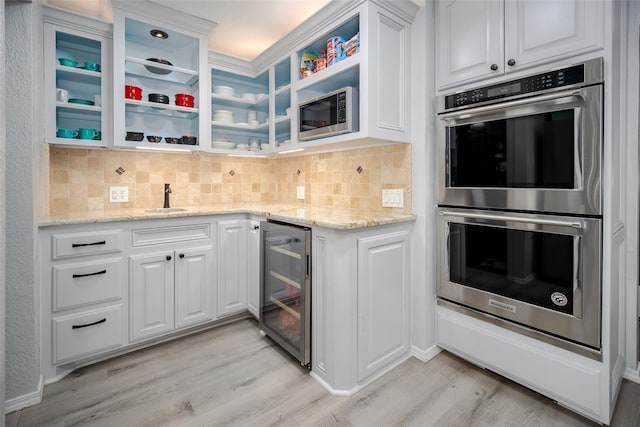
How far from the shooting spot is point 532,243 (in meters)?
1.62

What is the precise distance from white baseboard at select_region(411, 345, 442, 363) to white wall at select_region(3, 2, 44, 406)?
2157 millimetres

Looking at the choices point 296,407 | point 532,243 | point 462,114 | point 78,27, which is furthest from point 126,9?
point 532,243

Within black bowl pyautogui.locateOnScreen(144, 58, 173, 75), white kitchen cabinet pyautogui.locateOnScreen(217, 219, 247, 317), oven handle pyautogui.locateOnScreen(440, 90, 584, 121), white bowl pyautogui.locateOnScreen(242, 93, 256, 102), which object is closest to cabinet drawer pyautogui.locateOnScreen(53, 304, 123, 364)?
white kitchen cabinet pyautogui.locateOnScreen(217, 219, 247, 317)

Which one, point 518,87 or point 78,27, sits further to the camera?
point 78,27

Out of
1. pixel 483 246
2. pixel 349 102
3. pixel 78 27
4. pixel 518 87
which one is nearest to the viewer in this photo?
pixel 518 87

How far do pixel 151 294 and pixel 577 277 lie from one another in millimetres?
2465

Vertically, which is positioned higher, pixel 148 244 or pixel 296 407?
pixel 148 244

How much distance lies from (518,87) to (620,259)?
1063mm

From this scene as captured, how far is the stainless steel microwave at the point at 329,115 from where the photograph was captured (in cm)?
196

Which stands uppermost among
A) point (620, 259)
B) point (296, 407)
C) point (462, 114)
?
point (462, 114)

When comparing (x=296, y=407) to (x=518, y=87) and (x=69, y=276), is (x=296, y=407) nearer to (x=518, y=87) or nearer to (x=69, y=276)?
(x=69, y=276)

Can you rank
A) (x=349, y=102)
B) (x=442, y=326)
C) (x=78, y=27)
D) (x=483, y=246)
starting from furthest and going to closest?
(x=78, y=27), (x=442, y=326), (x=349, y=102), (x=483, y=246)

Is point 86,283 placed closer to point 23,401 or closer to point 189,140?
point 23,401

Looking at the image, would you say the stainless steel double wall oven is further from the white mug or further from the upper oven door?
the white mug
